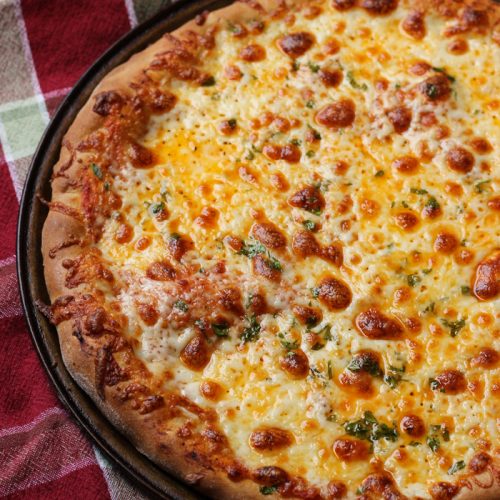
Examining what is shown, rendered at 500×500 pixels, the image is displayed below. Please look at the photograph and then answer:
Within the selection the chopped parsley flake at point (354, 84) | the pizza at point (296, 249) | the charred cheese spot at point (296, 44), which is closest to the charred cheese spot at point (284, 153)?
the pizza at point (296, 249)

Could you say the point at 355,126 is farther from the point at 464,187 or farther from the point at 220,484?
the point at 220,484

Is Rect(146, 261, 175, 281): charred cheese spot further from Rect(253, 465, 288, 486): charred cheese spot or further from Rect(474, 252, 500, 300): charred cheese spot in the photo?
Rect(474, 252, 500, 300): charred cheese spot

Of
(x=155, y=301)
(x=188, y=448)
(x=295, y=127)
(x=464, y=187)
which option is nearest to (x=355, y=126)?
(x=295, y=127)

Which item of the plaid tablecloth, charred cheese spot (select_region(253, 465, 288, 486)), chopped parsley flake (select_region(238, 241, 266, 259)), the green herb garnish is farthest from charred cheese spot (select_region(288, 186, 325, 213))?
the plaid tablecloth

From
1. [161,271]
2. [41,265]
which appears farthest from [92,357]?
[41,265]

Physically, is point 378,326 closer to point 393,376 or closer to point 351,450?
point 393,376
